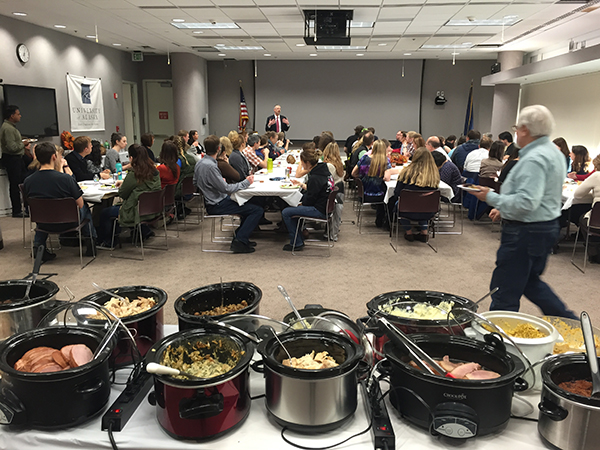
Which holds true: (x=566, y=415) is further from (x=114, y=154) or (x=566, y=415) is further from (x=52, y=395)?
(x=114, y=154)

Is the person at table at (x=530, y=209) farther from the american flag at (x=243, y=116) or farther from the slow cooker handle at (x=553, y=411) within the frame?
the american flag at (x=243, y=116)

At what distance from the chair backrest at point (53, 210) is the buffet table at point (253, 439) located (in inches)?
139

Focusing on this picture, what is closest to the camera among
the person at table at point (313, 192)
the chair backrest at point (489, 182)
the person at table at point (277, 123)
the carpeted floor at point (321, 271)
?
the carpeted floor at point (321, 271)

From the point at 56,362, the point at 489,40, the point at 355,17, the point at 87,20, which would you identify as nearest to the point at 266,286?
the point at 56,362

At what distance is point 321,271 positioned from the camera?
4.92 m

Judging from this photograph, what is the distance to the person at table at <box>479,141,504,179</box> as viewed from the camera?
668 cm

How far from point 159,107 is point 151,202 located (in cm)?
997

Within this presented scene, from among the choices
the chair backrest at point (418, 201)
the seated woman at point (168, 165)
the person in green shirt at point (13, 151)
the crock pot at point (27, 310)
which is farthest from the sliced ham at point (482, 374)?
the person in green shirt at point (13, 151)

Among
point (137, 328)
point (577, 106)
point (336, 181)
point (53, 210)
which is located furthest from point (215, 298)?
point (577, 106)

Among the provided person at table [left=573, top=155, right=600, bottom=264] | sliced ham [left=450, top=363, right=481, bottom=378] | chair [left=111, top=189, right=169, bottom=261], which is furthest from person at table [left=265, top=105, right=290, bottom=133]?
sliced ham [left=450, top=363, right=481, bottom=378]

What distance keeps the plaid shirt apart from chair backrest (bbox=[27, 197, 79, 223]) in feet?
11.8

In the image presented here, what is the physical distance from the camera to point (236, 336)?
1610 millimetres

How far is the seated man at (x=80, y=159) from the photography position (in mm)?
5996

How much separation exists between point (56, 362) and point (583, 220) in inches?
206
